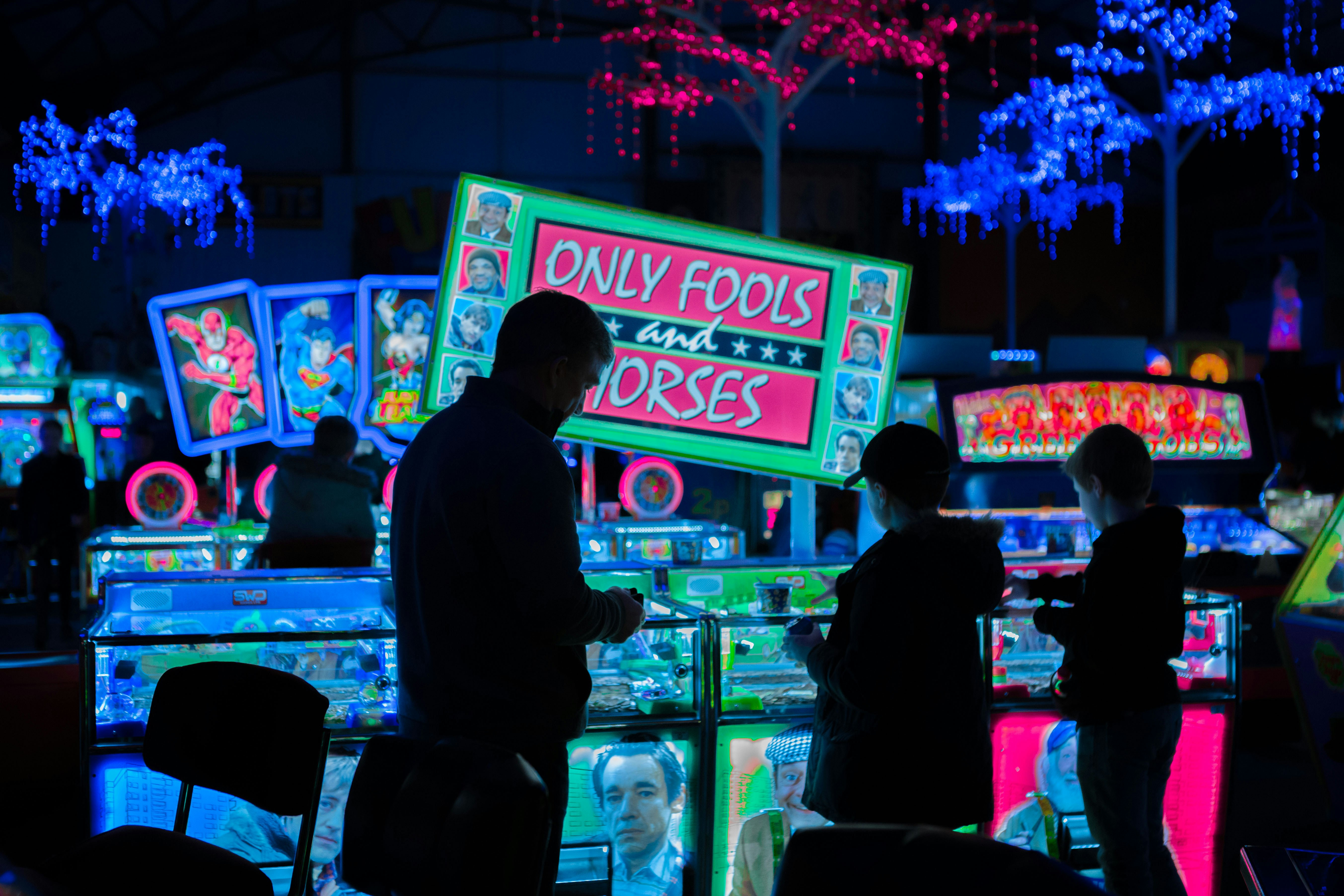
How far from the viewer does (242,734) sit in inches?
85.5

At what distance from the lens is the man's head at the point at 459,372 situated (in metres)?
3.66

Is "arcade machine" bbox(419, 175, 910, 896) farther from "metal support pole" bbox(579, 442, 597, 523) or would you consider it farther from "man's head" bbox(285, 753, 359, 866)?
"metal support pole" bbox(579, 442, 597, 523)

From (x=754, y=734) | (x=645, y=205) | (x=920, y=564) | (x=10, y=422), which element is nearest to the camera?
(x=920, y=564)

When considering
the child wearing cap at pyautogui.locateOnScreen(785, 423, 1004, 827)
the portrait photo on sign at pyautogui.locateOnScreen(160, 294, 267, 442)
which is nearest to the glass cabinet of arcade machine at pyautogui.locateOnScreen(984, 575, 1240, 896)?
the child wearing cap at pyautogui.locateOnScreen(785, 423, 1004, 827)

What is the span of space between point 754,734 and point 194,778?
131 centimetres

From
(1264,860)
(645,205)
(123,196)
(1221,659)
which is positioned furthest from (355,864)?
(645,205)

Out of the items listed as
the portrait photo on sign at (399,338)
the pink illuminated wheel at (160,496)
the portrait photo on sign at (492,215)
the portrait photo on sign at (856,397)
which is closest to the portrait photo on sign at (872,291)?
the portrait photo on sign at (856,397)

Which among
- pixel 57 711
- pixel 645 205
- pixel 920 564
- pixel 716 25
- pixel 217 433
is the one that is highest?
pixel 645 205

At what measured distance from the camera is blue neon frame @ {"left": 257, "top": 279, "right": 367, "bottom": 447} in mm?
6379

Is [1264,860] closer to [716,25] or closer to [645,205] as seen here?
[716,25]

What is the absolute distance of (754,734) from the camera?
290 centimetres

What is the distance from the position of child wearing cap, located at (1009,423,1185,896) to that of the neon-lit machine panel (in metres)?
1.41

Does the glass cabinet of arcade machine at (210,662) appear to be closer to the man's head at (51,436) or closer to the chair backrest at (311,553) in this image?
the chair backrest at (311,553)

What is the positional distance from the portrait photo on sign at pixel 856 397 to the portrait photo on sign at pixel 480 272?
1126 mm
